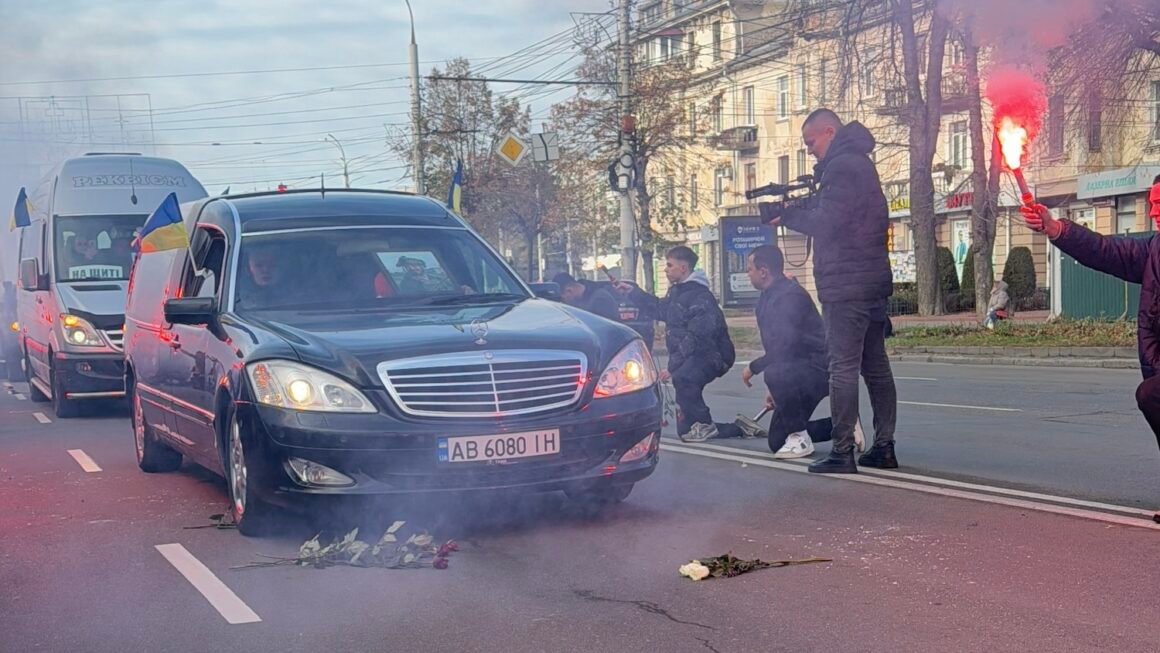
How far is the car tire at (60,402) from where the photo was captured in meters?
14.8

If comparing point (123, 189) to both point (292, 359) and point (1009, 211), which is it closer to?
point (292, 359)

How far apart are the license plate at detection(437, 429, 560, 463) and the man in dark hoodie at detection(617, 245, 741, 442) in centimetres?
394

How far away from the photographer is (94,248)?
1591 cm

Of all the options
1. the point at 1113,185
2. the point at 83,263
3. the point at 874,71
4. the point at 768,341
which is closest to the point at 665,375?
the point at 768,341

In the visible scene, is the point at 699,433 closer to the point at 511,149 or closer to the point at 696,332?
the point at 696,332

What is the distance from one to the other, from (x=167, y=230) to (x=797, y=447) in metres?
4.41

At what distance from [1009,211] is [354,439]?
4099cm

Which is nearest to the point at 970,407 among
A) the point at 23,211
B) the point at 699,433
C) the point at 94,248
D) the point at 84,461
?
the point at 699,433

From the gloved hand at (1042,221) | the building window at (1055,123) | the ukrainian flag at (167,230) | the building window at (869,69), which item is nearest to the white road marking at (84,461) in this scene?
the ukrainian flag at (167,230)

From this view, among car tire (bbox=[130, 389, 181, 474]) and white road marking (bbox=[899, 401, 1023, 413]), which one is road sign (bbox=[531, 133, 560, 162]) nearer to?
white road marking (bbox=[899, 401, 1023, 413])

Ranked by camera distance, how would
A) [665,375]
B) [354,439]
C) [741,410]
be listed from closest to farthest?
[354,439] < [665,375] < [741,410]

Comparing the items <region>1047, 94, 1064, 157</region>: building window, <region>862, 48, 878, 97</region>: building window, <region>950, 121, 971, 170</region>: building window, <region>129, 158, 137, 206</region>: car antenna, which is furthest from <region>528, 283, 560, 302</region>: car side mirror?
<region>950, 121, 971, 170</region>: building window

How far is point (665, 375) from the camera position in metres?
10.8

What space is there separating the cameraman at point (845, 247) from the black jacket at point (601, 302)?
405 centimetres
